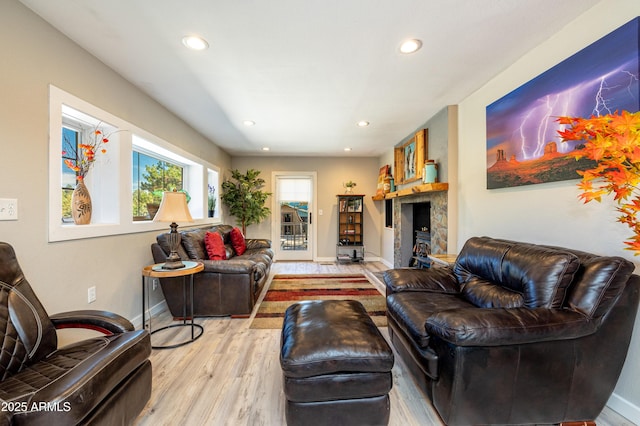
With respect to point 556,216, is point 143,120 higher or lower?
higher

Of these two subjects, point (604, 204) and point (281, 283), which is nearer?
point (604, 204)

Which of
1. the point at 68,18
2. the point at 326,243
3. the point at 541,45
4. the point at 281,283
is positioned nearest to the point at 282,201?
the point at 326,243

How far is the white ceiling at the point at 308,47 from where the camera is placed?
5.44 ft

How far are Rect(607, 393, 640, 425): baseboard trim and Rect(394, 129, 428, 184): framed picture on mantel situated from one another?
2872 mm

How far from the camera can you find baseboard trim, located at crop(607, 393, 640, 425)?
4.76 ft

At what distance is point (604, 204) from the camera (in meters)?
1.61

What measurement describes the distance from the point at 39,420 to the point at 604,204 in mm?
2983

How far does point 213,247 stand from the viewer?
3332 millimetres

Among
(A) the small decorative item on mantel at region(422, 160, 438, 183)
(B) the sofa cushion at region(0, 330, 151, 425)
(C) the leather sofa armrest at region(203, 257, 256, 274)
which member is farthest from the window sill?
(A) the small decorative item on mantel at region(422, 160, 438, 183)

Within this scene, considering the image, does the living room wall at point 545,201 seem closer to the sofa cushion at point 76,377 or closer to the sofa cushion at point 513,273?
the sofa cushion at point 513,273

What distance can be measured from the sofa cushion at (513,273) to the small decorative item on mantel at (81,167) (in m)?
3.21

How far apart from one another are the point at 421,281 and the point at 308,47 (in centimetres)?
217

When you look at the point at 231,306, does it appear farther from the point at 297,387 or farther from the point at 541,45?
the point at 541,45

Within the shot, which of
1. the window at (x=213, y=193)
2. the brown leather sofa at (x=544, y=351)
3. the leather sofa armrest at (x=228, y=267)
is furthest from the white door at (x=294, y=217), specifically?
the brown leather sofa at (x=544, y=351)
